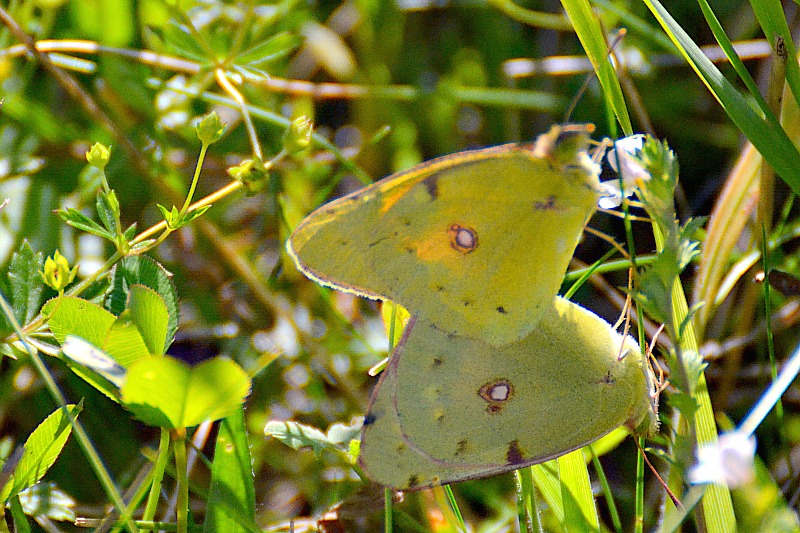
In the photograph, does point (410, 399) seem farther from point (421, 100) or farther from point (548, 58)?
point (548, 58)

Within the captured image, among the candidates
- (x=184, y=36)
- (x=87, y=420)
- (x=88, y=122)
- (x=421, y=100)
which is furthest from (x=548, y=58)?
(x=87, y=420)

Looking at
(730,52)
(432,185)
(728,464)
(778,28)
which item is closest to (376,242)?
(432,185)

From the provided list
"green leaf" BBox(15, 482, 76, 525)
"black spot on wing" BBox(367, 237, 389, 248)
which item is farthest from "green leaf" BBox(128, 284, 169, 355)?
"green leaf" BBox(15, 482, 76, 525)

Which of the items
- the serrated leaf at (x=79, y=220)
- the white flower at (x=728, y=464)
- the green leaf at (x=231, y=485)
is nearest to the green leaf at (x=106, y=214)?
the serrated leaf at (x=79, y=220)

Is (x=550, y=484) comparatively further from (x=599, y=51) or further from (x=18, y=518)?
(x=18, y=518)

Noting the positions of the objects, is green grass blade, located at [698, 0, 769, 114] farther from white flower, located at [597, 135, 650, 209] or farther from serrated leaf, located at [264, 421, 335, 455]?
serrated leaf, located at [264, 421, 335, 455]
